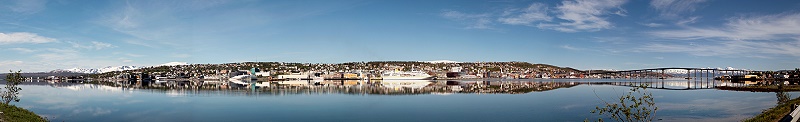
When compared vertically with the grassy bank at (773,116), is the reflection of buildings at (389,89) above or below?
below

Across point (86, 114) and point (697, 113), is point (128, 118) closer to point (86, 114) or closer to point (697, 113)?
point (86, 114)

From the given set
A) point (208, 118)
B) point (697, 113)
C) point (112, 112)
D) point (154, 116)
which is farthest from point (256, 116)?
point (697, 113)

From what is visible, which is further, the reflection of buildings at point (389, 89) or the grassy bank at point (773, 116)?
the reflection of buildings at point (389, 89)

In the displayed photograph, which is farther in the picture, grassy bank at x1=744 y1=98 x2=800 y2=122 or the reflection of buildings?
the reflection of buildings

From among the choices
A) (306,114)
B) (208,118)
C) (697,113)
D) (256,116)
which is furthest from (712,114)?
(208,118)

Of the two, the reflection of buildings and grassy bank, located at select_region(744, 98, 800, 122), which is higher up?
grassy bank, located at select_region(744, 98, 800, 122)

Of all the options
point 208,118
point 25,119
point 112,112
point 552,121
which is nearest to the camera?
point 25,119

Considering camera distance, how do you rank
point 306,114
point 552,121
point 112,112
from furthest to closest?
point 112,112 < point 306,114 < point 552,121

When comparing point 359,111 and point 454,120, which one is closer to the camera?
point 454,120

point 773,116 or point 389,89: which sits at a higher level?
point 773,116

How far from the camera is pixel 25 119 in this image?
1183 inches

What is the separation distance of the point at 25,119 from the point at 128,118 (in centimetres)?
751

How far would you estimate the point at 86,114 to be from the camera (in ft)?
132

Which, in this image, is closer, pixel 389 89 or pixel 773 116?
pixel 773 116
